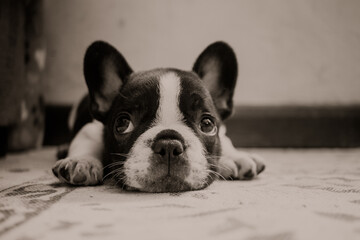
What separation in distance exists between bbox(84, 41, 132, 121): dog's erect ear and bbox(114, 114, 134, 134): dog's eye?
0.84 ft

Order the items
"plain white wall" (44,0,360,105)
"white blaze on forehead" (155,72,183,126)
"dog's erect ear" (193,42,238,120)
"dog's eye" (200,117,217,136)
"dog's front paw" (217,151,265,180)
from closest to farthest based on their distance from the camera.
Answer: "white blaze on forehead" (155,72,183,126), "dog's eye" (200,117,217,136), "dog's front paw" (217,151,265,180), "dog's erect ear" (193,42,238,120), "plain white wall" (44,0,360,105)

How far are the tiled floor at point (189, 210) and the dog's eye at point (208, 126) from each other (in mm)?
225

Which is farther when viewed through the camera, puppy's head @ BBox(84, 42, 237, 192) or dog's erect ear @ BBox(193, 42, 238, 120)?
dog's erect ear @ BBox(193, 42, 238, 120)

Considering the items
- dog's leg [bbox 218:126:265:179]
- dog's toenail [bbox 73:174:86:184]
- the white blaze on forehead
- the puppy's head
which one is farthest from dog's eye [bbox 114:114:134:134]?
dog's leg [bbox 218:126:265:179]

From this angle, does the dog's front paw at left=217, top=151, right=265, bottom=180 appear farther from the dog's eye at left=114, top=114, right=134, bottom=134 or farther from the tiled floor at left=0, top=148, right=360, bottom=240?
the dog's eye at left=114, top=114, right=134, bottom=134

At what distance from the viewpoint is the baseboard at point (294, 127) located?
3584 millimetres

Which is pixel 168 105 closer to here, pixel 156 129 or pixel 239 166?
pixel 156 129

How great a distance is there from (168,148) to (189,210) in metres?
0.32

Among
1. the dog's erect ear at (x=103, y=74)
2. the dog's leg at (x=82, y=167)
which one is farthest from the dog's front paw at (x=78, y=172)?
the dog's erect ear at (x=103, y=74)

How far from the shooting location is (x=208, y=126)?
5.81ft

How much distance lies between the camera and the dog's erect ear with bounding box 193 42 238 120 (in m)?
2.02

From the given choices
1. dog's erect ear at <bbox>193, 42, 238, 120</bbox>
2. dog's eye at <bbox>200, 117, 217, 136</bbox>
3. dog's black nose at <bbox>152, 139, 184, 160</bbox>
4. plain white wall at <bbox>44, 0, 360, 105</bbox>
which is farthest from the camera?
plain white wall at <bbox>44, 0, 360, 105</bbox>

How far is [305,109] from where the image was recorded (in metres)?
3.61

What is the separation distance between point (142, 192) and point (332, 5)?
9.65 ft
